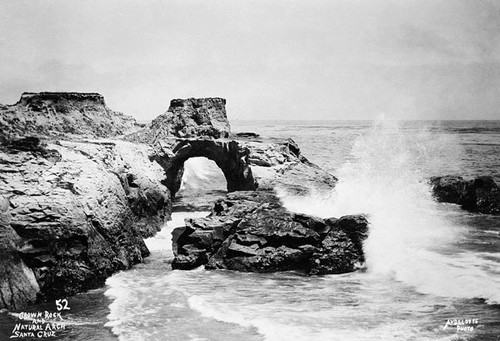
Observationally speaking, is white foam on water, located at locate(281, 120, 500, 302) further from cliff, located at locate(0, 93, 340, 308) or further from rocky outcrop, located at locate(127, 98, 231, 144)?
rocky outcrop, located at locate(127, 98, 231, 144)

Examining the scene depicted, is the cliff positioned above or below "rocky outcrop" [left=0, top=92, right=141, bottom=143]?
below

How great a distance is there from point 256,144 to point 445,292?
46.8ft

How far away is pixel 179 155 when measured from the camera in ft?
79.9

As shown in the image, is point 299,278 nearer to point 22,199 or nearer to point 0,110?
point 22,199

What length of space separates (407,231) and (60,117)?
17554mm

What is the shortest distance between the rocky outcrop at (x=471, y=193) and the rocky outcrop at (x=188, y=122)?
12.0 m

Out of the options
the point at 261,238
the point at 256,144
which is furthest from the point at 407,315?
the point at 256,144

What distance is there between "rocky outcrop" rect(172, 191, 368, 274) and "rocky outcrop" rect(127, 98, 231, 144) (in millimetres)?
10054

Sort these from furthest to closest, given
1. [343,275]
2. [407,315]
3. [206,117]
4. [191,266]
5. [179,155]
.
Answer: [206,117]
[179,155]
[191,266]
[343,275]
[407,315]

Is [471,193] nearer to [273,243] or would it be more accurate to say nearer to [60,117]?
[273,243]

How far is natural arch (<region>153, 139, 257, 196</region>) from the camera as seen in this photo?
2345 centimetres

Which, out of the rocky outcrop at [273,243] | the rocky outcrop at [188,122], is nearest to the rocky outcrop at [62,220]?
the rocky outcrop at [273,243]

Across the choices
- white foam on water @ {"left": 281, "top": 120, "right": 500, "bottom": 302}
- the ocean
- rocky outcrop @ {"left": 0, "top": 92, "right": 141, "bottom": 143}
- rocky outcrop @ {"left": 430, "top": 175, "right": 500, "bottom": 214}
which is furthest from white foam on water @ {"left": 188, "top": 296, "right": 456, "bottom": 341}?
rocky outcrop @ {"left": 430, "top": 175, "right": 500, "bottom": 214}

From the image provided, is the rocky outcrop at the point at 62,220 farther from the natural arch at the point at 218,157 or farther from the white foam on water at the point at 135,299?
the natural arch at the point at 218,157
